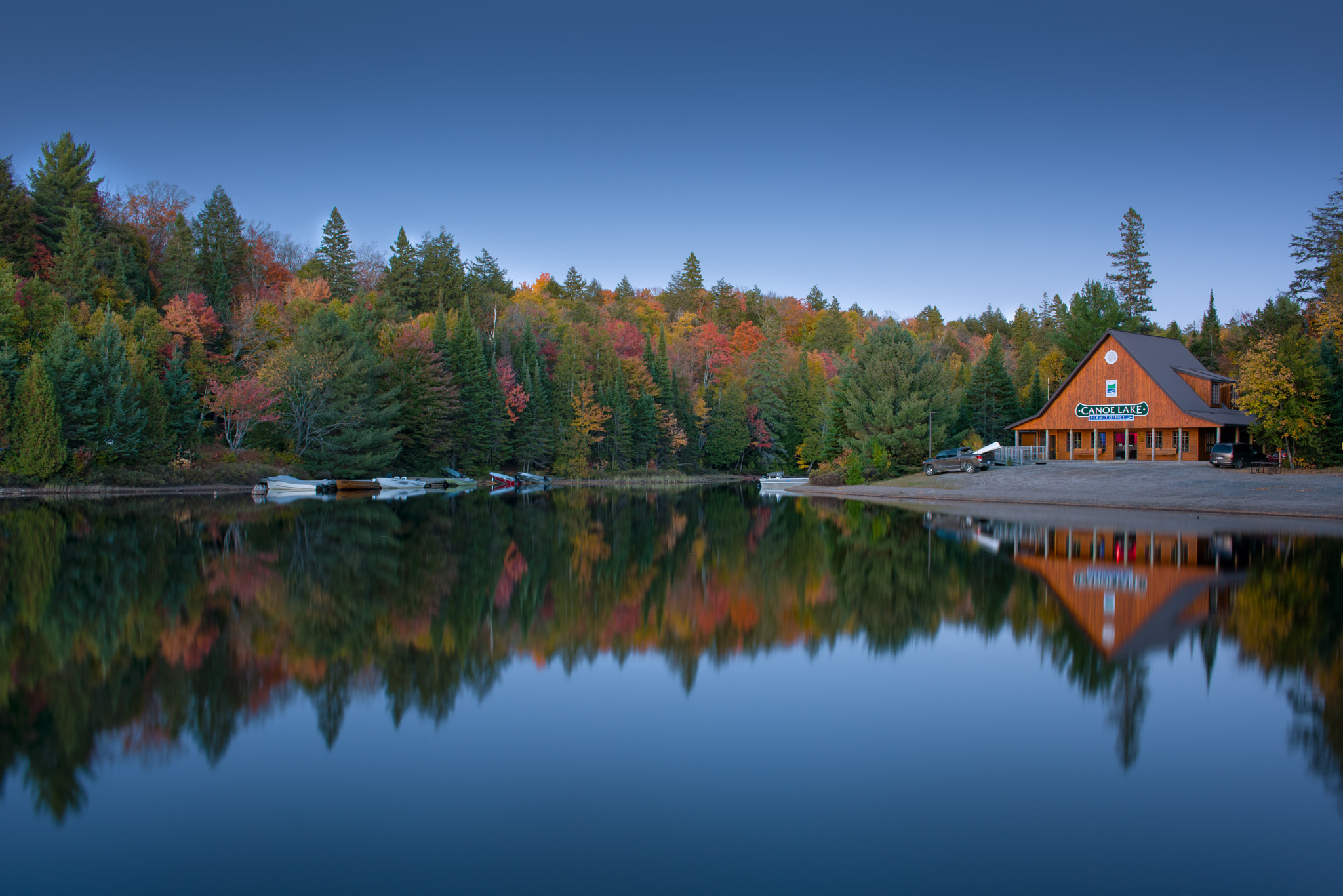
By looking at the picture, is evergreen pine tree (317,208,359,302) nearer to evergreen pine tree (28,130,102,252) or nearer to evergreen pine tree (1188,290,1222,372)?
evergreen pine tree (28,130,102,252)

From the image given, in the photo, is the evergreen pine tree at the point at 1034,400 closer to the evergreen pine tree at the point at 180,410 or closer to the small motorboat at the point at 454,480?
the small motorboat at the point at 454,480

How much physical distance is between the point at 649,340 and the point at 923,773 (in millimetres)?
71104

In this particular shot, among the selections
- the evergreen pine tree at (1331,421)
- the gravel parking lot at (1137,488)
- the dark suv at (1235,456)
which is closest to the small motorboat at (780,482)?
the gravel parking lot at (1137,488)

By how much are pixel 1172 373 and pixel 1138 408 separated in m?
3.23

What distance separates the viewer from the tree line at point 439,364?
38781 mm

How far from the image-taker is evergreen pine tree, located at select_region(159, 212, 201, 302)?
5672cm

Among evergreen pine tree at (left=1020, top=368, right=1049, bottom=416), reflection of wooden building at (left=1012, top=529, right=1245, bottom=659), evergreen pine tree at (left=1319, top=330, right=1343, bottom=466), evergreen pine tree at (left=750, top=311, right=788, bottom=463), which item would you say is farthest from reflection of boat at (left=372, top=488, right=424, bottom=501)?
evergreen pine tree at (left=1020, top=368, right=1049, bottom=416)

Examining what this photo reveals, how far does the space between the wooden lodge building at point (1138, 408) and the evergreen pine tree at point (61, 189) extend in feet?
200

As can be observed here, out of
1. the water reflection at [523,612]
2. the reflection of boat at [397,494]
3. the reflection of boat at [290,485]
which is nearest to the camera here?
the water reflection at [523,612]

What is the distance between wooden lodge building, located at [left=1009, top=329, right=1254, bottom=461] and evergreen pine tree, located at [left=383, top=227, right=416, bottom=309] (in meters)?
50.8

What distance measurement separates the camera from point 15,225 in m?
51.5

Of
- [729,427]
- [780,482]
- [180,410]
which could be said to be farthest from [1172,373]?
[180,410]

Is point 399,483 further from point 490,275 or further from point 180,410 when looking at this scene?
point 490,275

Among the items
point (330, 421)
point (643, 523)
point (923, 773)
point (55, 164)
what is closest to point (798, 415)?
point (330, 421)
